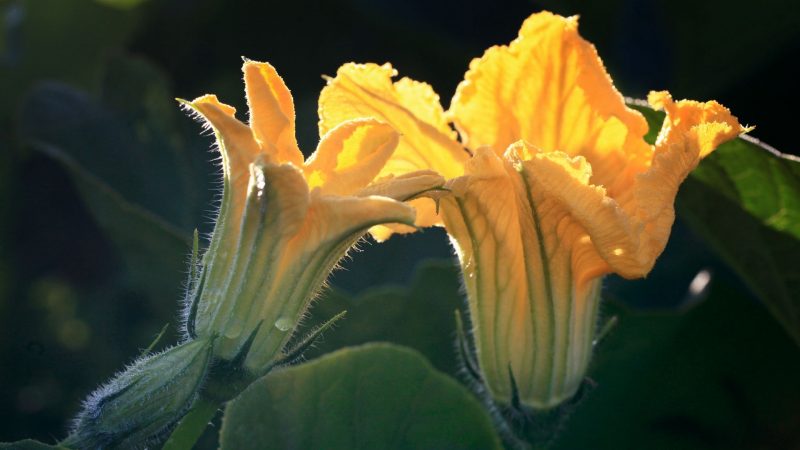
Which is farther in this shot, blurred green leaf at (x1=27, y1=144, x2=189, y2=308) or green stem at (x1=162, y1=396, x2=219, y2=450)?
blurred green leaf at (x1=27, y1=144, x2=189, y2=308)

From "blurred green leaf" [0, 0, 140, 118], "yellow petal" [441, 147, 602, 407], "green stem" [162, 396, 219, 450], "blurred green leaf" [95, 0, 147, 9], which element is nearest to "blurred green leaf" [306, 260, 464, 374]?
"yellow petal" [441, 147, 602, 407]

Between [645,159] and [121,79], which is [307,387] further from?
[121,79]

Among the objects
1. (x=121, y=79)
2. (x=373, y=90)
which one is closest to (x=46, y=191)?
(x=121, y=79)

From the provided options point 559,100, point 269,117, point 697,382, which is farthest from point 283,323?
point 697,382

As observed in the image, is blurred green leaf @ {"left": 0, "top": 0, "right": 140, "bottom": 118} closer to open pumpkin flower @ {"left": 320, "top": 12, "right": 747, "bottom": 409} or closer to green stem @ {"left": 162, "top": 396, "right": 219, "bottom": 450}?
open pumpkin flower @ {"left": 320, "top": 12, "right": 747, "bottom": 409}

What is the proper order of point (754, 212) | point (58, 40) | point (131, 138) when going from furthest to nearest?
point (58, 40)
point (131, 138)
point (754, 212)

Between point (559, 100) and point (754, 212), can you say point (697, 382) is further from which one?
point (559, 100)
